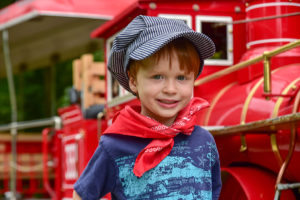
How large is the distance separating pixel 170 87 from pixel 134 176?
13.0 inches

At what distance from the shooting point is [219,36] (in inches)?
173

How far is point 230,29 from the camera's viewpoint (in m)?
4.34

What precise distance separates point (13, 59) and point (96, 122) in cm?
521

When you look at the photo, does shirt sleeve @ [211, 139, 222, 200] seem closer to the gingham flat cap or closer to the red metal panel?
the gingham flat cap

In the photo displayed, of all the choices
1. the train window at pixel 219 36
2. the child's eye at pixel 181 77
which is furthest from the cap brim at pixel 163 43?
the train window at pixel 219 36

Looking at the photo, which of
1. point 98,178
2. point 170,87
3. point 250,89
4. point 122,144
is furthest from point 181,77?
point 250,89

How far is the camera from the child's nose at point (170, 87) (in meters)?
1.93

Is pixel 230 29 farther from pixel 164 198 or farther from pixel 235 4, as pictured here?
pixel 164 198

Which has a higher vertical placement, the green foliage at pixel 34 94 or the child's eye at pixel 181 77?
the child's eye at pixel 181 77

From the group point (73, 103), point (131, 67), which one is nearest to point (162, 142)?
point (131, 67)

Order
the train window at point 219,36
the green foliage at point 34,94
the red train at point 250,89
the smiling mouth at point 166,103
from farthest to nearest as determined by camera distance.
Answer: the green foliage at point 34,94 → the train window at point 219,36 → the red train at point 250,89 → the smiling mouth at point 166,103

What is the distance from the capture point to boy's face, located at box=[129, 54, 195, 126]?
1934 mm

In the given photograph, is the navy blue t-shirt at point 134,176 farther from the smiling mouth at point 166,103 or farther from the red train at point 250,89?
the red train at point 250,89

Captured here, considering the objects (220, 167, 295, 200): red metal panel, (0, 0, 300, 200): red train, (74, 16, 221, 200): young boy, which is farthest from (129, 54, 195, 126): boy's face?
(220, 167, 295, 200): red metal panel
